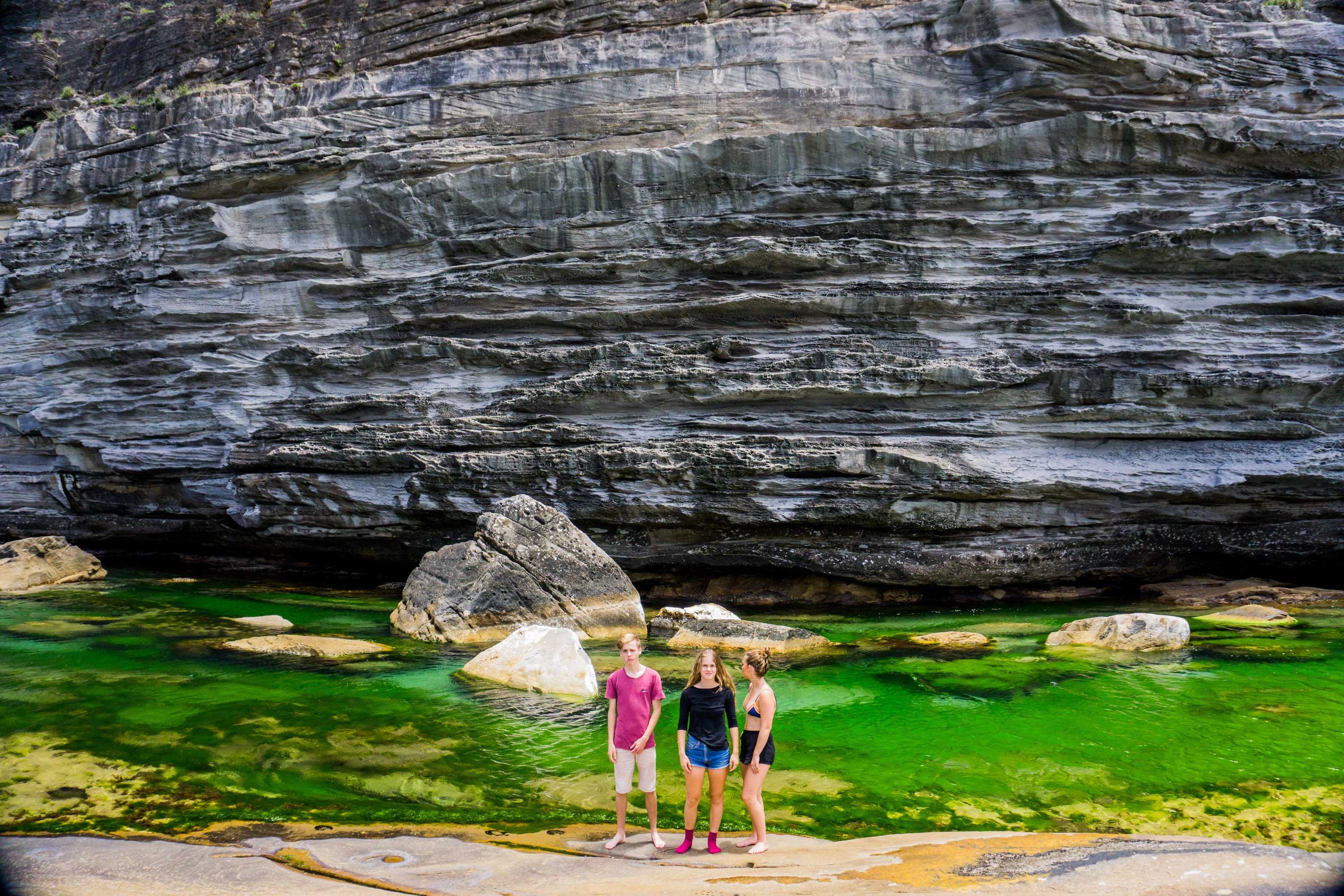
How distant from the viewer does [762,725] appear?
18.8ft

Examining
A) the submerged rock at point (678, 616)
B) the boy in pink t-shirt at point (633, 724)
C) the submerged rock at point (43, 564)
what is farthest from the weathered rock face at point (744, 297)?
the boy in pink t-shirt at point (633, 724)

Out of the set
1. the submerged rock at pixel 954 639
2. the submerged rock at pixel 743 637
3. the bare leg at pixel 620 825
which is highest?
the bare leg at pixel 620 825

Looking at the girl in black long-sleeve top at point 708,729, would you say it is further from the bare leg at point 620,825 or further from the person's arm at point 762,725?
the bare leg at point 620,825

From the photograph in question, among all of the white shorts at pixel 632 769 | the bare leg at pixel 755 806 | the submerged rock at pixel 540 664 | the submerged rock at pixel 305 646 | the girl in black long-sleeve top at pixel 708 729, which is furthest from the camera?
the submerged rock at pixel 305 646

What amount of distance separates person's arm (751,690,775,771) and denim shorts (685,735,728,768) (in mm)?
193

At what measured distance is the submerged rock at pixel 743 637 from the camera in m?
12.7

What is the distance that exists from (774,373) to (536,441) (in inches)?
206

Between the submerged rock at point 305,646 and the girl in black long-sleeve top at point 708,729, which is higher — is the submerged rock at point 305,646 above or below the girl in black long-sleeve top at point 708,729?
below

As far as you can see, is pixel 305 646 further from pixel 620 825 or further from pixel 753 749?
pixel 753 749

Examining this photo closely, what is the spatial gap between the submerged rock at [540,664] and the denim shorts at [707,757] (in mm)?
4217

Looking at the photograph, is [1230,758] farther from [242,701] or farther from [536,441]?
[536,441]

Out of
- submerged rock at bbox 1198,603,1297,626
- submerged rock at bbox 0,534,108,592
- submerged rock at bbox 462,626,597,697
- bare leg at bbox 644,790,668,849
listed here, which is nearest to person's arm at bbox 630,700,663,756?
bare leg at bbox 644,790,668,849

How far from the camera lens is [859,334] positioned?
17.1m

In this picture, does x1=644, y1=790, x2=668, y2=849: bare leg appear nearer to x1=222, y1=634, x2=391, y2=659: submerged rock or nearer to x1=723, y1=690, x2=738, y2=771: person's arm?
x1=723, y1=690, x2=738, y2=771: person's arm
